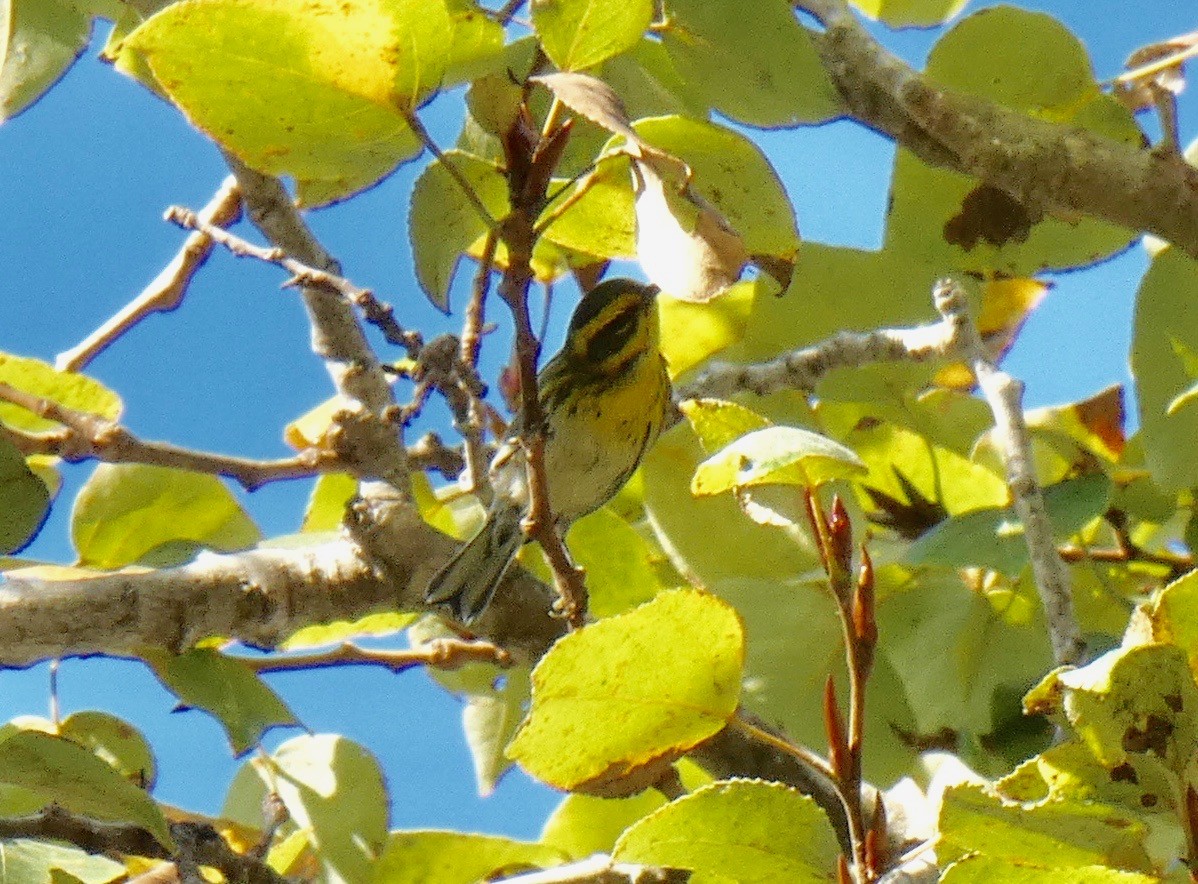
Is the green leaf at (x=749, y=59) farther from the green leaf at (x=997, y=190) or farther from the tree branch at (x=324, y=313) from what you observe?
the tree branch at (x=324, y=313)

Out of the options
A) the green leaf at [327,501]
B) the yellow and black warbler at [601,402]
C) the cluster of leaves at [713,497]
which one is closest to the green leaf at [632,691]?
the cluster of leaves at [713,497]

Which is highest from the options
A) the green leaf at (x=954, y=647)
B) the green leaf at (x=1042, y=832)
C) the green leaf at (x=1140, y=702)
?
the green leaf at (x=1140, y=702)

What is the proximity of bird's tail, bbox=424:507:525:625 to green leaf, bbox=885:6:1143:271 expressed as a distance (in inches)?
16.7

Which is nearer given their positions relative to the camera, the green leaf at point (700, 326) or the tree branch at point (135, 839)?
the tree branch at point (135, 839)

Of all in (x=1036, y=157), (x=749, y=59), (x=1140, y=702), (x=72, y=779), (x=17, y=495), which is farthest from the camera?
(x=1036, y=157)

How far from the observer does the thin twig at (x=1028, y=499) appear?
0.88 m

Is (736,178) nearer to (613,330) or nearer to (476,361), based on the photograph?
(476,361)

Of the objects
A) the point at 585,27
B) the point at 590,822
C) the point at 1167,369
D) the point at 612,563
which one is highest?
the point at 585,27

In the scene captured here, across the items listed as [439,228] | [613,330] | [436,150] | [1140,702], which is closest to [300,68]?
[436,150]

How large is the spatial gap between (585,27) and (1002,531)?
0.54 metres

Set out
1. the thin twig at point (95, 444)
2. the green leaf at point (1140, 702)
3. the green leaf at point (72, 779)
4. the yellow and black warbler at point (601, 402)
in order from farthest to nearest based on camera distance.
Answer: the yellow and black warbler at point (601, 402) < the thin twig at point (95, 444) < the green leaf at point (72, 779) < the green leaf at point (1140, 702)

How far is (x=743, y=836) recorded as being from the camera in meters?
0.66

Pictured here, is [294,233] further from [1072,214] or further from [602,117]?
[602,117]

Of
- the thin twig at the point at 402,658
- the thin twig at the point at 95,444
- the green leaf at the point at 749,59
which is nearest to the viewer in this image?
the green leaf at the point at 749,59
